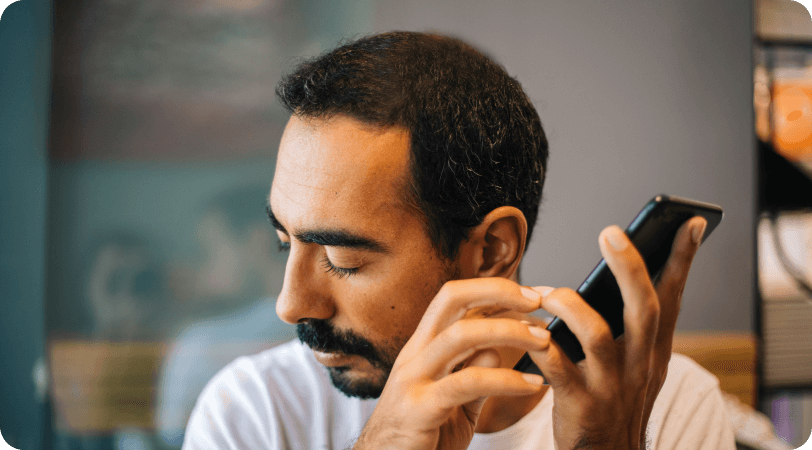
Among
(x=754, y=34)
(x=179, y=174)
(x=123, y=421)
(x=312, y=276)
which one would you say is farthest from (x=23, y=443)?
(x=754, y=34)

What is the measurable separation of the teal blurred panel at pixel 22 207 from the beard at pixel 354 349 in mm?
1015

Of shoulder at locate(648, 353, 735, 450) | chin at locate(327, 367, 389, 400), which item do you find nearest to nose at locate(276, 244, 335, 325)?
chin at locate(327, 367, 389, 400)

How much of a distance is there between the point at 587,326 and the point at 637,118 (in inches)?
37.2

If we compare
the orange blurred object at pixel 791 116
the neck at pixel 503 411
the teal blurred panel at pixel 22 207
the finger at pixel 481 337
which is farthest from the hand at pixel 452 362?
the teal blurred panel at pixel 22 207

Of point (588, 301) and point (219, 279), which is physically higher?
A: point (588, 301)

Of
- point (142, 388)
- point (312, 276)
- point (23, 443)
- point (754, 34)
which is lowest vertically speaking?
point (23, 443)

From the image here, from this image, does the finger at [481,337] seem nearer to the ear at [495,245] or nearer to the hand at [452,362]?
the hand at [452,362]

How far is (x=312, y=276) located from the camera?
676 mm

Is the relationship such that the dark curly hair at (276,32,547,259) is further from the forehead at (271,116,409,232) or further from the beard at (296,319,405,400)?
the beard at (296,319,405,400)

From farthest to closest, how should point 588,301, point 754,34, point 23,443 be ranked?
1. point 23,443
2. point 754,34
3. point 588,301

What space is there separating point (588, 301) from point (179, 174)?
1.22 meters

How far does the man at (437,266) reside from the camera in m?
0.45

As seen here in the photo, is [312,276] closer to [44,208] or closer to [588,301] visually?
[588,301]

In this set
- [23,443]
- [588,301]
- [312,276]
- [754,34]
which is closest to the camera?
[588,301]
